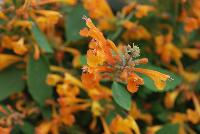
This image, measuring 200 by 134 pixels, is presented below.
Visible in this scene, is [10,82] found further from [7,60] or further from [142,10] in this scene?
[142,10]

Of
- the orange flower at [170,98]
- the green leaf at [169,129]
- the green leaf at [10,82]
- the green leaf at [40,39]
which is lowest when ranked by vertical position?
the green leaf at [169,129]

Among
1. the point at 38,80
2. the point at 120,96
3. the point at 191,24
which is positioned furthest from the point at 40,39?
the point at 191,24

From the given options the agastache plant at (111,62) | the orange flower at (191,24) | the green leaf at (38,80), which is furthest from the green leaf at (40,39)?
the orange flower at (191,24)

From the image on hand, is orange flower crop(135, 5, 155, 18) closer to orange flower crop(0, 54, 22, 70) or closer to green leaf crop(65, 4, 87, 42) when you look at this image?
green leaf crop(65, 4, 87, 42)

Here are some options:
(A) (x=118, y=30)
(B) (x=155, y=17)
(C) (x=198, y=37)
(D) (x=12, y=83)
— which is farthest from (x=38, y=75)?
(C) (x=198, y=37)

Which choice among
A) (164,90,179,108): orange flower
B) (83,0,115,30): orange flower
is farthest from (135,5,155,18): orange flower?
(164,90,179,108): orange flower

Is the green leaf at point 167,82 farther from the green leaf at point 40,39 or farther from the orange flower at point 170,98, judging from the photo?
the green leaf at point 40,39

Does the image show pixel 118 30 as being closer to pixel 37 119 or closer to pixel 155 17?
pixel 155 17
